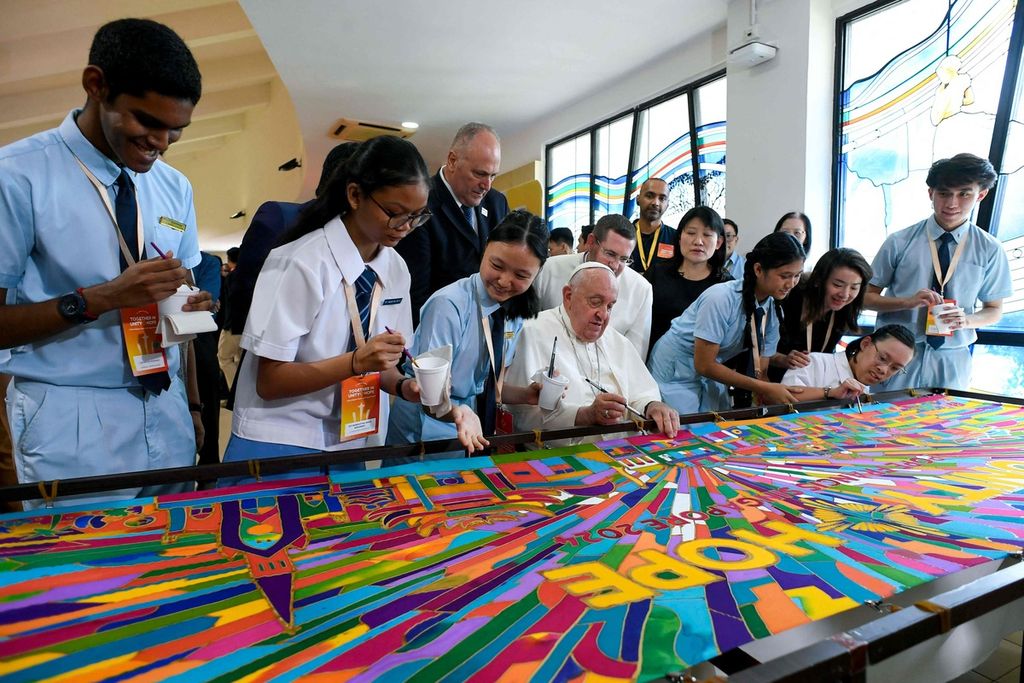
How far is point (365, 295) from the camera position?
5.21 ft

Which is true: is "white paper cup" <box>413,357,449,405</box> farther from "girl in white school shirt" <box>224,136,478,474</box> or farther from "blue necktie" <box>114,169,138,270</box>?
"blue necktie" <box>114,169,138,270</box>

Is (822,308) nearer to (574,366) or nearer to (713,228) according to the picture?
(713,228)

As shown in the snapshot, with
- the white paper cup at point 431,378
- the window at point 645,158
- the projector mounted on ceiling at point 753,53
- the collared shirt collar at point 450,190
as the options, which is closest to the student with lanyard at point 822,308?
the collared shirt collar at point 450,190

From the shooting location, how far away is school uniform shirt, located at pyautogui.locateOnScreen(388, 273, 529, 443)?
6.31ft

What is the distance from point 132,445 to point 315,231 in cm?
67

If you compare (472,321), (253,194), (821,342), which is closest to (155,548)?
(472,321)

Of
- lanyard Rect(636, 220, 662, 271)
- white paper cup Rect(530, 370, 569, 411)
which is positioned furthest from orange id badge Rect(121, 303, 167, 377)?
lanyard Rect(636, 220, 662, 271)

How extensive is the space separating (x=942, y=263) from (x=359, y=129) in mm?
7138

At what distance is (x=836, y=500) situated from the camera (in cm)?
144

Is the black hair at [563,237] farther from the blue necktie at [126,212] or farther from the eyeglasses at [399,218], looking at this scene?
the blue necktie at [126,212]

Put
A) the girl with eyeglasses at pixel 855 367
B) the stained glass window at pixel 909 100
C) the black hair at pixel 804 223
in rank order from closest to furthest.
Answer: the girl with eyeglasses at pixel 855 367 < the stained glass window at pixel 909 100 < the black hair at pixel 804 223

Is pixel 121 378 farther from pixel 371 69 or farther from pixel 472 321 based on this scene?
pixel 371 69

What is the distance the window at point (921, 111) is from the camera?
12.1 feet

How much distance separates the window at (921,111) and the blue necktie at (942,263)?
0.95 meters
